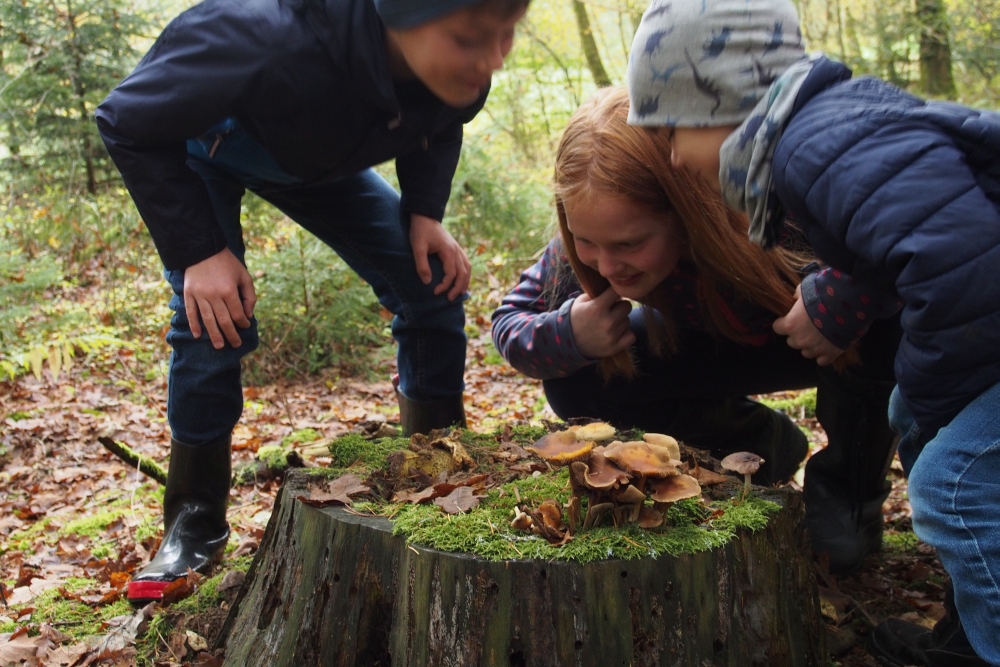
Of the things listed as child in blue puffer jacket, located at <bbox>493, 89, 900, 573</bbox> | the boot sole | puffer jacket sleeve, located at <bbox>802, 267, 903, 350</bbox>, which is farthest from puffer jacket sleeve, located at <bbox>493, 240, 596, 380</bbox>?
the boot sole

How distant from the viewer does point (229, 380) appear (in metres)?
2.77

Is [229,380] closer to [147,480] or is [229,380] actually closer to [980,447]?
[147,480]

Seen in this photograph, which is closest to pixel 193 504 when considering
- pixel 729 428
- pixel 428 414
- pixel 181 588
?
pixel 181 588

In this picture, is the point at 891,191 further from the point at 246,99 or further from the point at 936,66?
the point at 936,66

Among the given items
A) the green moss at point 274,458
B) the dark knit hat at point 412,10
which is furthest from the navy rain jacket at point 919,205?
the green moss at point 274,458

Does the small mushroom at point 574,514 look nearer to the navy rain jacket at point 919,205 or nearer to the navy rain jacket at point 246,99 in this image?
the navy rain jacket at point 919,205

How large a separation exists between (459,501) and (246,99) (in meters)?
1.47

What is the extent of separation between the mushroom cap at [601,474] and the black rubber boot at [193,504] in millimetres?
1690

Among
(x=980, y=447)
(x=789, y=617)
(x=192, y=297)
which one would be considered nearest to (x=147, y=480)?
(x=192, y=297)

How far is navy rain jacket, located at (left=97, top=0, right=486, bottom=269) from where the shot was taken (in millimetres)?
2330

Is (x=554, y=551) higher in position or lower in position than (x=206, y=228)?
lower

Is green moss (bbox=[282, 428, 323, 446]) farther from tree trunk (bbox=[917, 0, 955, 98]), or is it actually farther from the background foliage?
tree trunk (bbox=[917, 0, 955, 98])

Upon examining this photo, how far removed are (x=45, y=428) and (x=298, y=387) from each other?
1829mm

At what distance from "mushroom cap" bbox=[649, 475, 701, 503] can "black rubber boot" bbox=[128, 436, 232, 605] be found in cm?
181
